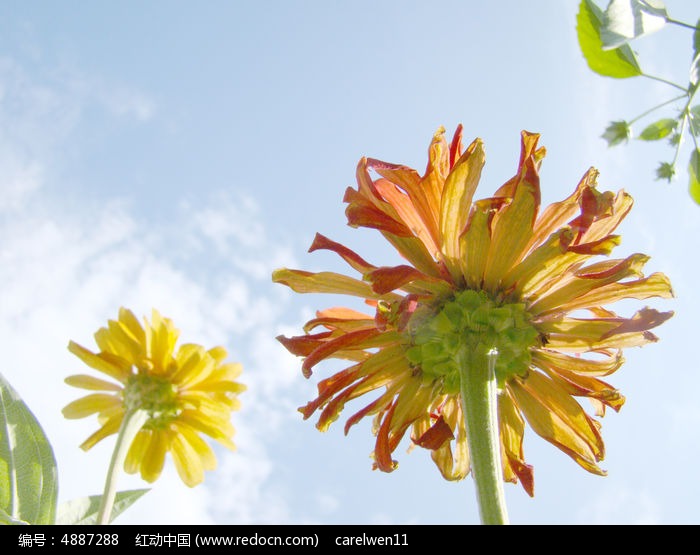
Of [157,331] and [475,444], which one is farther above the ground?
[157,331]

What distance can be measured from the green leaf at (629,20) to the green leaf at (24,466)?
5.01 ft

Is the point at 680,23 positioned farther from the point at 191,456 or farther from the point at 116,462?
the point at 191,456

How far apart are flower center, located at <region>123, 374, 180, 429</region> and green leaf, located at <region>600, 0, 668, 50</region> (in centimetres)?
200

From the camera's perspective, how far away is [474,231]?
1.70 meters

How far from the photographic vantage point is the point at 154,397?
264 cm

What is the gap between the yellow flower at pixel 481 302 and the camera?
1.68m

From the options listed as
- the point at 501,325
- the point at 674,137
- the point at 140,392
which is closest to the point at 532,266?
the point at 501,325

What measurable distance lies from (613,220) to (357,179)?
2.29 feet

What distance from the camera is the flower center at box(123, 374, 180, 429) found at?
2543mm

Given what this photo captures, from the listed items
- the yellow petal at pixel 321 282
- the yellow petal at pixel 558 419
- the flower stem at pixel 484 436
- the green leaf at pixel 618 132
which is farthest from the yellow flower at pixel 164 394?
the green leaf at pixel 618 132

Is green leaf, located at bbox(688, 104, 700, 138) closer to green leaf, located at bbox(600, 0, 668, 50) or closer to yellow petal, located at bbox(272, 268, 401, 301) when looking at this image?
green leaf, located at bbox(600, 0, 668, 50)

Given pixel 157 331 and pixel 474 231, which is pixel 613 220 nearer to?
pixel 474 231
